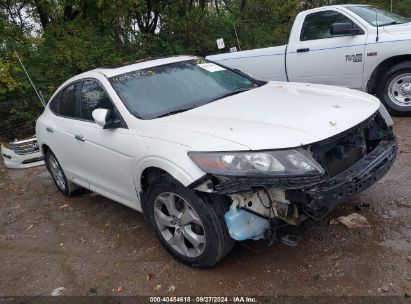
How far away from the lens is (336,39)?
22.6 feet

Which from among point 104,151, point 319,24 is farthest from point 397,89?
point 104,151

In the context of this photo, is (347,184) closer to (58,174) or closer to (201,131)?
(201,131)

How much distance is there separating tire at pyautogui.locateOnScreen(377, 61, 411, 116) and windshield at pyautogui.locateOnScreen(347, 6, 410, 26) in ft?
2.50

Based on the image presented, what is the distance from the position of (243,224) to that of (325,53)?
4.69 metres

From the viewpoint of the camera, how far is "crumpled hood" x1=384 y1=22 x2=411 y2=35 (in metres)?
6.39

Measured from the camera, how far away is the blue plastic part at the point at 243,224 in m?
3.11

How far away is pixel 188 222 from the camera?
340cm

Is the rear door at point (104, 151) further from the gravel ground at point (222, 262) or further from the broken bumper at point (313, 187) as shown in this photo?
the broken bumper at point (313, 187)

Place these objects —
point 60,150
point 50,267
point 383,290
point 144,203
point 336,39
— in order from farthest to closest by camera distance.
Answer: point 336,39
point 60,150
point 50,267
point 144,203
point 383,290

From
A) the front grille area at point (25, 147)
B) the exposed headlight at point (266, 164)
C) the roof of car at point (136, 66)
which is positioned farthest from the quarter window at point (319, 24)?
the front grille area at point (25, 147)

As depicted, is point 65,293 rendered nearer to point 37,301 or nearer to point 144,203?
point 37,301

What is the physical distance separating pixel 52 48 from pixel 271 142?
9.11 m

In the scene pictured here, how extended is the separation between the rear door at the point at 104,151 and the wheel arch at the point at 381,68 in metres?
4.27

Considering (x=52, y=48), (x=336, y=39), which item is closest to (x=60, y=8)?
(x=52, y=48)
